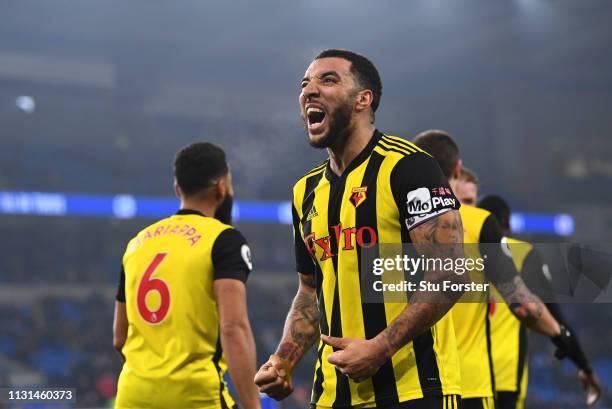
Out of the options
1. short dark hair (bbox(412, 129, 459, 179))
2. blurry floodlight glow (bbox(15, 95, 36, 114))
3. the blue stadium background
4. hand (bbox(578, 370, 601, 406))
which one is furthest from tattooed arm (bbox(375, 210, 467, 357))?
blurry floodlight glow (bbox(15, 95, 36, 114))

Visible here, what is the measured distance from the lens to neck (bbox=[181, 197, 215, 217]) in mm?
3534

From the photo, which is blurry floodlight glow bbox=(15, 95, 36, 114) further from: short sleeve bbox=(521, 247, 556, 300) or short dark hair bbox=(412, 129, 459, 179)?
short dark hair bbox=(412, 129, 459, 179)

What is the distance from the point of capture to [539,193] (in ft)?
76.4

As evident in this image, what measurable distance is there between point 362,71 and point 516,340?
261 centimetres

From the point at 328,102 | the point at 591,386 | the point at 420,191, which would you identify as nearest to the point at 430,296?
the point at 420,191

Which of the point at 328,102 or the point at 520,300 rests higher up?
the point at 328,102

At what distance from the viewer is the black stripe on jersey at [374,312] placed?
8.20 feet

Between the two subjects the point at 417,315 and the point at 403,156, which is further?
the point at 403,156

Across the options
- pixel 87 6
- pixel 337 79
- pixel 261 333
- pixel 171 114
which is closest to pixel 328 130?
pixel 337 79

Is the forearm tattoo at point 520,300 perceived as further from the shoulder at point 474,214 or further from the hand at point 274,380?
the hand at point 274,380

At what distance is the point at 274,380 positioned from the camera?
2.62 metres

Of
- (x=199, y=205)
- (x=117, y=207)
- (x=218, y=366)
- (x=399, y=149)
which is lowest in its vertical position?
(x=218, y=366)

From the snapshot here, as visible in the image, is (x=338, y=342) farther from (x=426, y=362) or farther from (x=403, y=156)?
(x=403, y=156)

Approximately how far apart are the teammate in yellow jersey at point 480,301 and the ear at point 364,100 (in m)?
1.10
